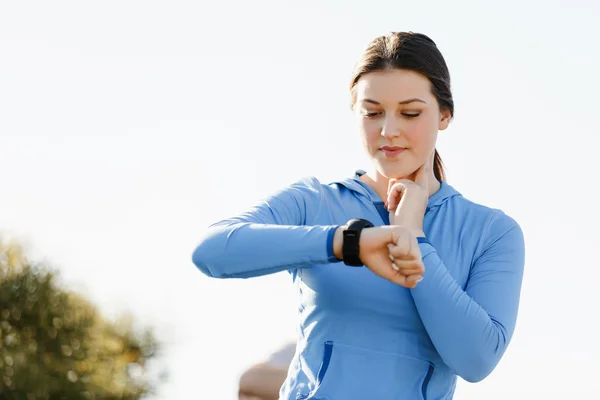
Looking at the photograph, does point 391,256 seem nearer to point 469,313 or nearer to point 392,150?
point 469,313

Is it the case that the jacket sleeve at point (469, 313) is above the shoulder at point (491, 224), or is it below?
below

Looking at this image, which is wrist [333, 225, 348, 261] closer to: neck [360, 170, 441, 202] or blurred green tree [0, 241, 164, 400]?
neck [360, 170, 441, 202]

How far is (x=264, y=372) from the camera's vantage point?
8383 mm

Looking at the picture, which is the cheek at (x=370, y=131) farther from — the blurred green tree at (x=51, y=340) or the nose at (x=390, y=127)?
the blurred green tree at (x=51, y=340)

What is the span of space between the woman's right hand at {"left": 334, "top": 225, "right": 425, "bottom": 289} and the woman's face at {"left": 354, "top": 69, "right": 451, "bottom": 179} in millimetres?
526

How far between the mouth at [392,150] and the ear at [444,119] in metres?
0.22

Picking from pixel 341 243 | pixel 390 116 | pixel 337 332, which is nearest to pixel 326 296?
pixel 337 332

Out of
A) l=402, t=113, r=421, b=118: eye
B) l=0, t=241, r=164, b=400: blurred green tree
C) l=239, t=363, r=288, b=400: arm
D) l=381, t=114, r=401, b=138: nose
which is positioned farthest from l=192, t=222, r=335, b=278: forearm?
l=0, t=241, r=164, b=400: blurred green tree

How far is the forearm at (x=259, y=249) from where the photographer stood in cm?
353

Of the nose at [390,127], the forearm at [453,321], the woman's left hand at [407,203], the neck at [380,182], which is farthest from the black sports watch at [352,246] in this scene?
the neck at [380,182]

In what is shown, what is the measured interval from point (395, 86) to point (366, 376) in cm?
97

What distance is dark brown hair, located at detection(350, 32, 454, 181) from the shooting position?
→ 4008 mm

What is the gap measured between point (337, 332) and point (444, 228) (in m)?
0.56

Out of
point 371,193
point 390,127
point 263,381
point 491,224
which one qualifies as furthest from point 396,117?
point 263,381
